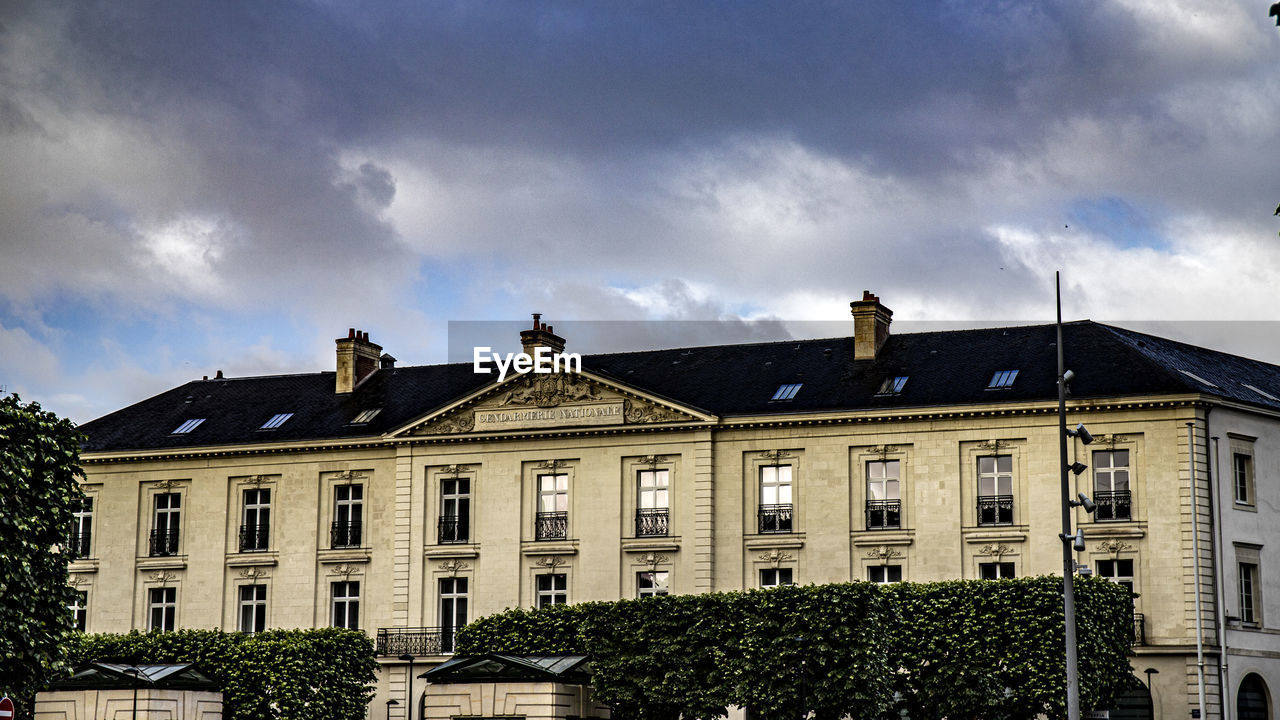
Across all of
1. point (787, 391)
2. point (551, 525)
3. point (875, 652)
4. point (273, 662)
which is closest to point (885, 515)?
point (787, 391)

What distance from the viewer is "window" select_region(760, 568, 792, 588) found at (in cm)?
4762

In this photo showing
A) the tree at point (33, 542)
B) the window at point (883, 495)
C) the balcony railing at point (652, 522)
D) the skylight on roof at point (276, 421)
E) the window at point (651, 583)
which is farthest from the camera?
the skylight on roof at point (276, 421)

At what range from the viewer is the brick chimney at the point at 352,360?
55.9 meters

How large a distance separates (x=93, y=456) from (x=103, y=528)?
7.18 ft

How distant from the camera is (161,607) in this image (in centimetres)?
5338

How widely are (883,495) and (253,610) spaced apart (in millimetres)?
18717

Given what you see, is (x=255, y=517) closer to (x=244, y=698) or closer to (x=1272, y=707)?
(x=244, y=698)

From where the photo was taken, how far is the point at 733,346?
53.4 metres

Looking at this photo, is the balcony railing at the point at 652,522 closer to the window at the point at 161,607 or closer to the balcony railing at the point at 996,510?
the balcony railing at the point at 996,510

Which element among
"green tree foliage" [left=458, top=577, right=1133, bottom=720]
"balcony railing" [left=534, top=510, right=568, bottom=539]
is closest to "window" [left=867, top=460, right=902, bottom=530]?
"green tree foliage" [left=458, top=577, right=1133, bottom=720]

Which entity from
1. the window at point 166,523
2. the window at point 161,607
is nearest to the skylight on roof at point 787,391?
the window at point 166,523

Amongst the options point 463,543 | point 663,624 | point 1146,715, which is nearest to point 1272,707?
point 1146,715

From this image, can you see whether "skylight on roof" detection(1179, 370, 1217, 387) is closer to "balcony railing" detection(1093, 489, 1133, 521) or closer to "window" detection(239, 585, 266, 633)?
"balcony railing" detection(1093, 489, 1133, 521)

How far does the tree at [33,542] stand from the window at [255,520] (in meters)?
21.4
